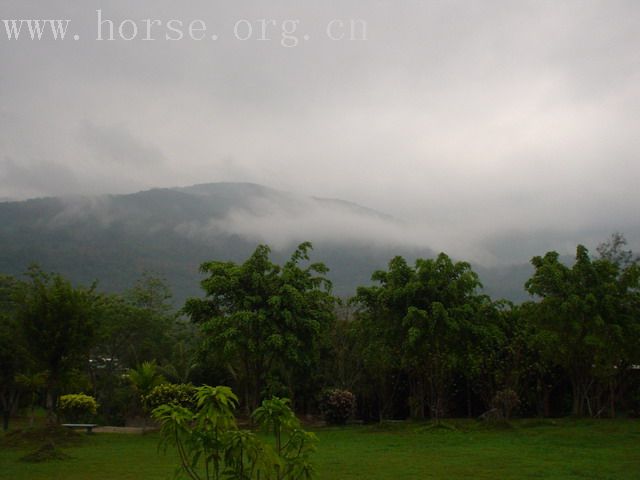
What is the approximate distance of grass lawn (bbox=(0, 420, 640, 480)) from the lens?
1192 centimetres

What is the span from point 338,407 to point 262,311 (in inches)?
227

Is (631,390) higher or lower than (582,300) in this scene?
lower

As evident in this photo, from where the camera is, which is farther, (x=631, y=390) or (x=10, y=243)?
(x=10, y=243)

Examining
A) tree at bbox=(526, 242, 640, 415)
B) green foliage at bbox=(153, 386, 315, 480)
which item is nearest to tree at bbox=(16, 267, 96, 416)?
tree at bbox=(526, 242, 640, 415)

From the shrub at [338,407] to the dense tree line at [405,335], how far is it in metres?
2.01

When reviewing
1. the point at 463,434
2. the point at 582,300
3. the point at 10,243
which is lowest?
the point at 463,434

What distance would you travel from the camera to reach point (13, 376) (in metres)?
25.8

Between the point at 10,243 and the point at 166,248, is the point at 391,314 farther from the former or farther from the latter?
the point at 166,248

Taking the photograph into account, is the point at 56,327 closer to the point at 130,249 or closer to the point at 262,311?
the point at 262,311

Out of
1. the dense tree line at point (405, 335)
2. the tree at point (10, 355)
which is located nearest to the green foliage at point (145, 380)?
the dense tree line at point (405, 335)

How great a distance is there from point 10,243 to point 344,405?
395 feet

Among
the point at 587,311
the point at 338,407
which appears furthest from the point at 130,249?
the point at 587,311

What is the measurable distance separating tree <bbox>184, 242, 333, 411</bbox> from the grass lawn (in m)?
4.00

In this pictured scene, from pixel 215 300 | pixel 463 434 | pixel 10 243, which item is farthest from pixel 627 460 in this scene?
pixel 10 243
